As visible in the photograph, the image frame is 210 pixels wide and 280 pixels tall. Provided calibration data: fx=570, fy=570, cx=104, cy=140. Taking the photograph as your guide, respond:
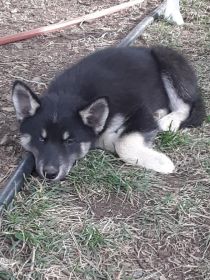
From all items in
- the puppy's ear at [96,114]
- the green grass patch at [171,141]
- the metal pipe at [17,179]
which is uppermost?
the puppy's ear at [96,114]

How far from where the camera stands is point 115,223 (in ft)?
11.9

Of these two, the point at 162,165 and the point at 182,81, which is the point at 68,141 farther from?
the point at 182,81

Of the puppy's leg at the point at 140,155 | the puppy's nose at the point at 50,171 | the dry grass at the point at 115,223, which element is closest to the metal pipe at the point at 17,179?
the dry grass at the point at 115,223

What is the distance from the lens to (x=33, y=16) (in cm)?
684

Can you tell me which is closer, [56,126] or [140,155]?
[56,126]

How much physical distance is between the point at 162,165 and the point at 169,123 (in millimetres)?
600

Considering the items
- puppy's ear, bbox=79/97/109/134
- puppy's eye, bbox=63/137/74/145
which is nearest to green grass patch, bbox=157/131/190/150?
puppy's ear, bbox=79/97/109/134

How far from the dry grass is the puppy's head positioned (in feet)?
0.51

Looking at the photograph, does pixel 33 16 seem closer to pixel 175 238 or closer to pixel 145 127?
pixel 145 127

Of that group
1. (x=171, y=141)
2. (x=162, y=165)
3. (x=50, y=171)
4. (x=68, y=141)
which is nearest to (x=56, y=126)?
(x=68, y=141)

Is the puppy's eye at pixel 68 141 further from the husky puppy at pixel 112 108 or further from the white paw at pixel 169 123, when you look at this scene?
the white paw at pixel 169 123

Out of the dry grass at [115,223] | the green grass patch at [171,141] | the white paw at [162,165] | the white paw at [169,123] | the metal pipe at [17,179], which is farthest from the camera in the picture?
the white paw at [169,123]

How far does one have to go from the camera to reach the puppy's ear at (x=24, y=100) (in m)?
3.90

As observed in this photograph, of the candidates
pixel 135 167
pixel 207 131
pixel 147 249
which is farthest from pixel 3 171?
pixel 207 131
